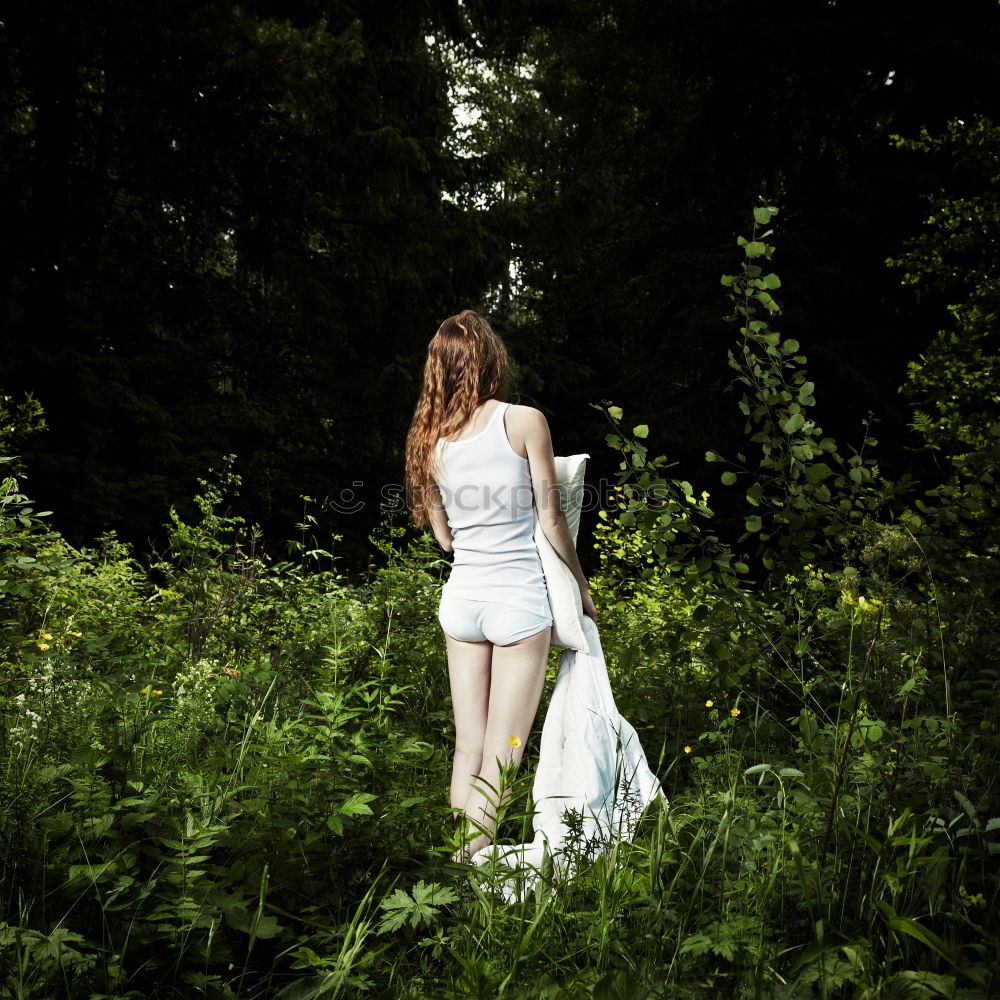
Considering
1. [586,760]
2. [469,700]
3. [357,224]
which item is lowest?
[586,760]

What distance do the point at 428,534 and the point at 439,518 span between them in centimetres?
202

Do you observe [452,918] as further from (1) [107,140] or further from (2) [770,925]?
(1) [107,140]

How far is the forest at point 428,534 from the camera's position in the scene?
1987mm

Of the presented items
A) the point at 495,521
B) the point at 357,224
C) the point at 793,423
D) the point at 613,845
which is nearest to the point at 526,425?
the point at 495,521

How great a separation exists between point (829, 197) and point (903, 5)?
8.25 feet

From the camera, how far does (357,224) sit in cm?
1055

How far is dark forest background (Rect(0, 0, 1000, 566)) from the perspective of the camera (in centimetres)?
863

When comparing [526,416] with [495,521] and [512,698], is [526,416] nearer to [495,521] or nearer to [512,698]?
[495,521]

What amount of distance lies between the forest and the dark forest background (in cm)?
6

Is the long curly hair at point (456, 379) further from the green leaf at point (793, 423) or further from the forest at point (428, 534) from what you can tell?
the green leaf at point (793, 423)

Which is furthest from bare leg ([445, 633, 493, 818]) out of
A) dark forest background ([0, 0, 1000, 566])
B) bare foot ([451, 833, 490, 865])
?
dark forest background ([0, 0, 1000, 566])

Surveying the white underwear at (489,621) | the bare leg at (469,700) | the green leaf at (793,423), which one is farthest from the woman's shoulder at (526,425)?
the green leaf at (793,423)

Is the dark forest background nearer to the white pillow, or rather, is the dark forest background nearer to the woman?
the woman

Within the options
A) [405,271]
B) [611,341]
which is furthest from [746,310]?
[611,341]
